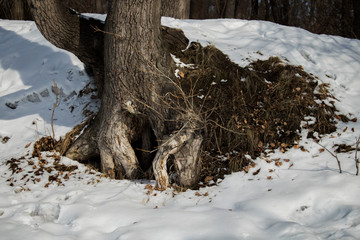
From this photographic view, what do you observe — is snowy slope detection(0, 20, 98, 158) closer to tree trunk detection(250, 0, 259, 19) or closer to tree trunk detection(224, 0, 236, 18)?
tree trunk detection(224, 0, 236, 18)

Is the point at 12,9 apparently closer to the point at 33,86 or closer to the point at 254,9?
the point at 33,86

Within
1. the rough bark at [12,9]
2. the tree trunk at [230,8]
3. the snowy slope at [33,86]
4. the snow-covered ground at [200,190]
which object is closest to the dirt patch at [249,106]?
the snow-covered ground at [200,190]

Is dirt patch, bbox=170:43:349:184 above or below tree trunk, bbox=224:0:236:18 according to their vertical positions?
below

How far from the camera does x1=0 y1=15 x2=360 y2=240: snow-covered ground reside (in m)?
2.52

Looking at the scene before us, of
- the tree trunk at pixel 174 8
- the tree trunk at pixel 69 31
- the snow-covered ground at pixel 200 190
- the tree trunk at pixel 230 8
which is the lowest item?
the snow-covered ground at pixel 200 190

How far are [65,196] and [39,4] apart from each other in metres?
2.45

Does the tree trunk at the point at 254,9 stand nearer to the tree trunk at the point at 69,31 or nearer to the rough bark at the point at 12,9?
the rough bark at the point at 12,9

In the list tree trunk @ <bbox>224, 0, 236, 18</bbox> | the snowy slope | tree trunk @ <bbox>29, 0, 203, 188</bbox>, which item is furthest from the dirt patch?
tree trunk @ <bbox>224, 0, 236, 18</bbox>

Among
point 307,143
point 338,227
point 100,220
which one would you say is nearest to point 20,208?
point 100,220

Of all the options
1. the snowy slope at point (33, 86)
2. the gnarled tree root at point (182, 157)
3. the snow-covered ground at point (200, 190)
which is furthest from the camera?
the snowy slope at point (33, 86)

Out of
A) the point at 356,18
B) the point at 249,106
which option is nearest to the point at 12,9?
the point at 249,106

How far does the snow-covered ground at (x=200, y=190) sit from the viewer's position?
8.27 ft

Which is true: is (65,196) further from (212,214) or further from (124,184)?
(212,214)

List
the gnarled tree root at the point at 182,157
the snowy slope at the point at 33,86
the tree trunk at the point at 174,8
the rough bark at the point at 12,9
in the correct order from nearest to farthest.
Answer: the gnarled tree root at the point at 182,157, the snowy slope at the point at 33,86, the tree trunk at the point at 174,8, the rough bark at the point at 12,9
